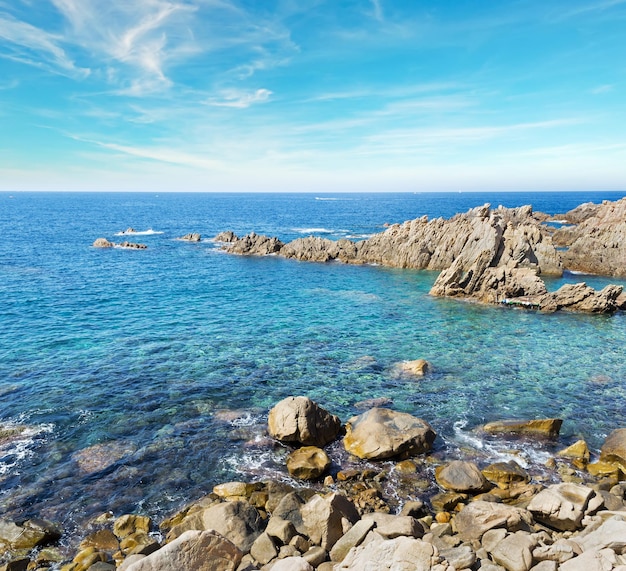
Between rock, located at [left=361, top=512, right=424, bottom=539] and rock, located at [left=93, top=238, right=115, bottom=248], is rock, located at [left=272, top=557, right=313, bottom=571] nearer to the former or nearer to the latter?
rock, located at [left=361, top=512, right=424, bottom=539]

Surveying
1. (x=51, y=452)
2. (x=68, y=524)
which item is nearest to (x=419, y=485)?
(x=68, y=524)

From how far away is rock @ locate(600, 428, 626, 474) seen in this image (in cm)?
2336

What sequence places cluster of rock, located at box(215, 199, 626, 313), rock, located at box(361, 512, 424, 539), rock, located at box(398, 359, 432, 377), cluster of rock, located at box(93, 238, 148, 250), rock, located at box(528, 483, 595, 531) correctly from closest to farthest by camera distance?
rock, located at box(361, 512, 424, 539) < rock, located at box(528, 483, 595, 531) < rock, located at box(398, 359, 432, 377) < cluster of rock, located at box(215, 199, 626, 313) < cluster of rock, located at box(93, 238, 148, 250)

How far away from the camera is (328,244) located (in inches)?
3713

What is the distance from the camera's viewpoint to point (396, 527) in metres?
16.0

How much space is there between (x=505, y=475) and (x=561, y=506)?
429 centimetres

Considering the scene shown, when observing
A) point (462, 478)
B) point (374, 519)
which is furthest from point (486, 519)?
point (374, 519)

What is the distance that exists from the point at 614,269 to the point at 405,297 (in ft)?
135

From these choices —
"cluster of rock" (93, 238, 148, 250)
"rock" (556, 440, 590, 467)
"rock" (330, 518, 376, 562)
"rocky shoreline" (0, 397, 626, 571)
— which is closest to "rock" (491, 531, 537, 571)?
"rocky shoreline" (0, 397, 626, 571)

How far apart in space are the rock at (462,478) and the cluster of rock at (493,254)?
3996cm

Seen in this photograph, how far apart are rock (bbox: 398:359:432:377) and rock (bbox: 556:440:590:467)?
1188 cm

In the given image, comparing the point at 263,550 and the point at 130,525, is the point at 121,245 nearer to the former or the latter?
the point at 130,525

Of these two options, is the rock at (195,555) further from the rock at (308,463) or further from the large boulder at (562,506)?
the large boulder at (562,506)

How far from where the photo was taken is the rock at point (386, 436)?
23859mm
